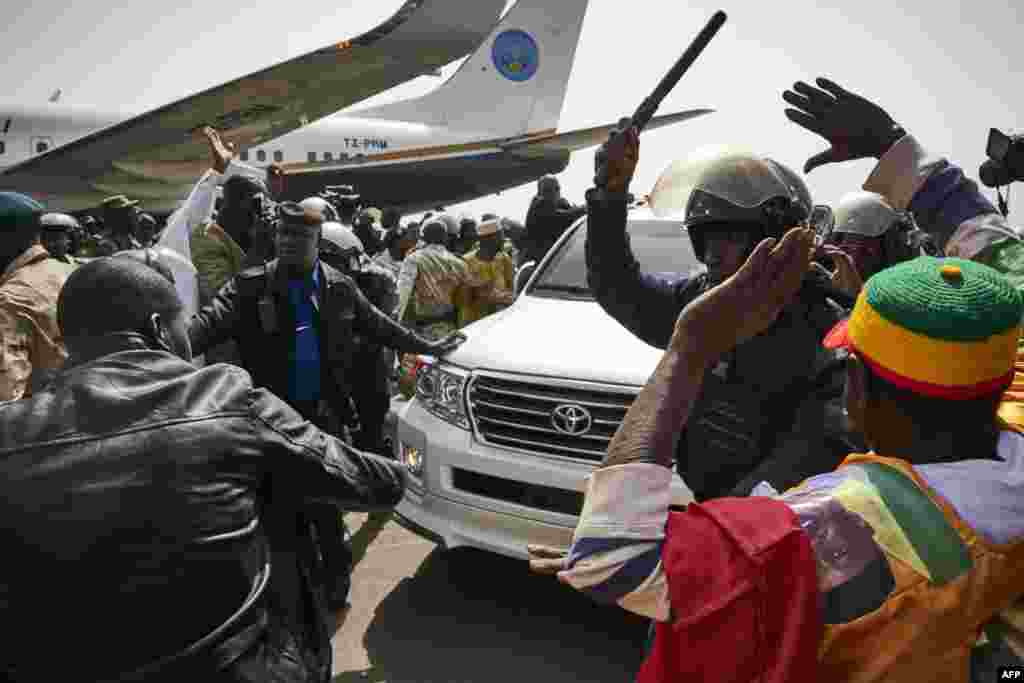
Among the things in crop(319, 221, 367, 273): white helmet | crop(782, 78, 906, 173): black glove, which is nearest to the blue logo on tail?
crop(319, 221, 367, 273): white helmet

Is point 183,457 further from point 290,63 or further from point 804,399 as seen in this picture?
point 290,63

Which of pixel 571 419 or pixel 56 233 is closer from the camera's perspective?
pixel 571 419

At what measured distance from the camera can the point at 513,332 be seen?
3.79 metres

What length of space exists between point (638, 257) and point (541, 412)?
1.51 metres

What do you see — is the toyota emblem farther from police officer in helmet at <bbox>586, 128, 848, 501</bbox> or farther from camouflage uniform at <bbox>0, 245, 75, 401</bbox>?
camouflage uniform at <bbox>0, 245, 75, 401</bbox>

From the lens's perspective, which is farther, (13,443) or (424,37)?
(424,37)

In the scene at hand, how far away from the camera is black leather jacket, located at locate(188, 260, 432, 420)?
139 inches

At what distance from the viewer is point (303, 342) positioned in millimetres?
3650

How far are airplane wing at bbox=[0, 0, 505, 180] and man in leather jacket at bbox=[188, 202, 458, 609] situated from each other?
7695 mm

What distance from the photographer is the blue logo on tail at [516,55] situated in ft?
72.8

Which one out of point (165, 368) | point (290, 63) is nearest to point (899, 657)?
point (165, 368)

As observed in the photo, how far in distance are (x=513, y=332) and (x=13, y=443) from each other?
258cm

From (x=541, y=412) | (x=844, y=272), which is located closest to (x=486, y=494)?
(x=541, y=412)

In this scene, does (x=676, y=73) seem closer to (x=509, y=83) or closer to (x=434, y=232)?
(x=434, y=232)
